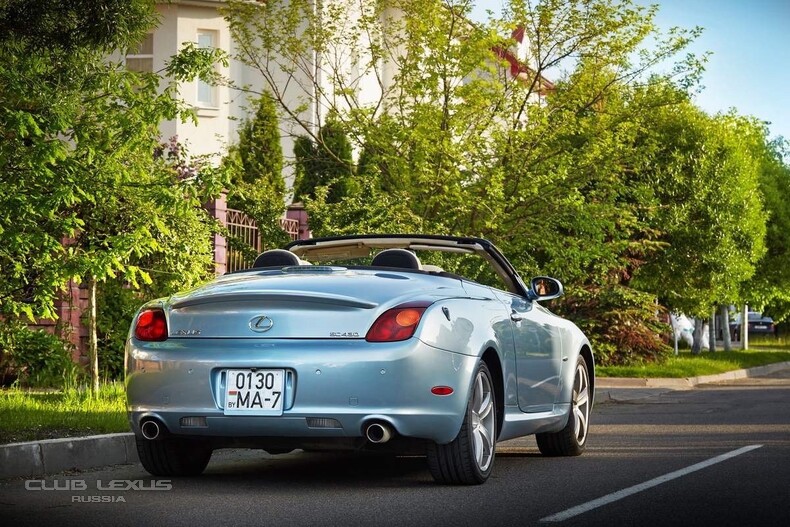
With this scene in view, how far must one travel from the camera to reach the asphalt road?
6.57 m

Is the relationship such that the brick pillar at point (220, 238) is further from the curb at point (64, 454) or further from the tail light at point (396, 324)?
the tail light at point (396, 324)

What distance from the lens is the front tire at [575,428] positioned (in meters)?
9.94

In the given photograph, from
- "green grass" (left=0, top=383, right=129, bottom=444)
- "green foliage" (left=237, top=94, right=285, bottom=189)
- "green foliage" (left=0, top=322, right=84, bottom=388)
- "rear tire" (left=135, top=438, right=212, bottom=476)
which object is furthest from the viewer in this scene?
"green foliage" (left=237, top=94, right=285, bottom=189)

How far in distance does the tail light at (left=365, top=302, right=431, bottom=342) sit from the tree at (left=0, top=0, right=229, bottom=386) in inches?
155

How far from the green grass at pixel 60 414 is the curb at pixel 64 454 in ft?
1.31

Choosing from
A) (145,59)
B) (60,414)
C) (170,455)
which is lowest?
(60,414)

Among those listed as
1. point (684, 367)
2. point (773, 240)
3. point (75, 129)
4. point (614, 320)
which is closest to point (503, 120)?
point (614, 320)

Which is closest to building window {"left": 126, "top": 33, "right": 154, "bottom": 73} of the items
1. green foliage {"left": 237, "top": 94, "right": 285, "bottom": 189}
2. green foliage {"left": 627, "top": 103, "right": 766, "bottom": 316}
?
green foliage {"left": 237, "top": 94, "right": 285, "bottom": 189}

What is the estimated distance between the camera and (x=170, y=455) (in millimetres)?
8281

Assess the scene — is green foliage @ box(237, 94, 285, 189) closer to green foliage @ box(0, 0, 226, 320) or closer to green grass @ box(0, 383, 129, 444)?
green foliage @ box(0, 0, 226, 320)

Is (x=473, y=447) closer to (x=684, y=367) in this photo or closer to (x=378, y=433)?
(x=378, y=433)

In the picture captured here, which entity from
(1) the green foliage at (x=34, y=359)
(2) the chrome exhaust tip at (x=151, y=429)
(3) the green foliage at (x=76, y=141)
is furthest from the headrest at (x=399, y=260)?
(1) the green foliage at (x=34, y=359)

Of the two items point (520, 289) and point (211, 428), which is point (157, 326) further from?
point (520, 289)

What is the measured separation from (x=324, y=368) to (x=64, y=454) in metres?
2.54
